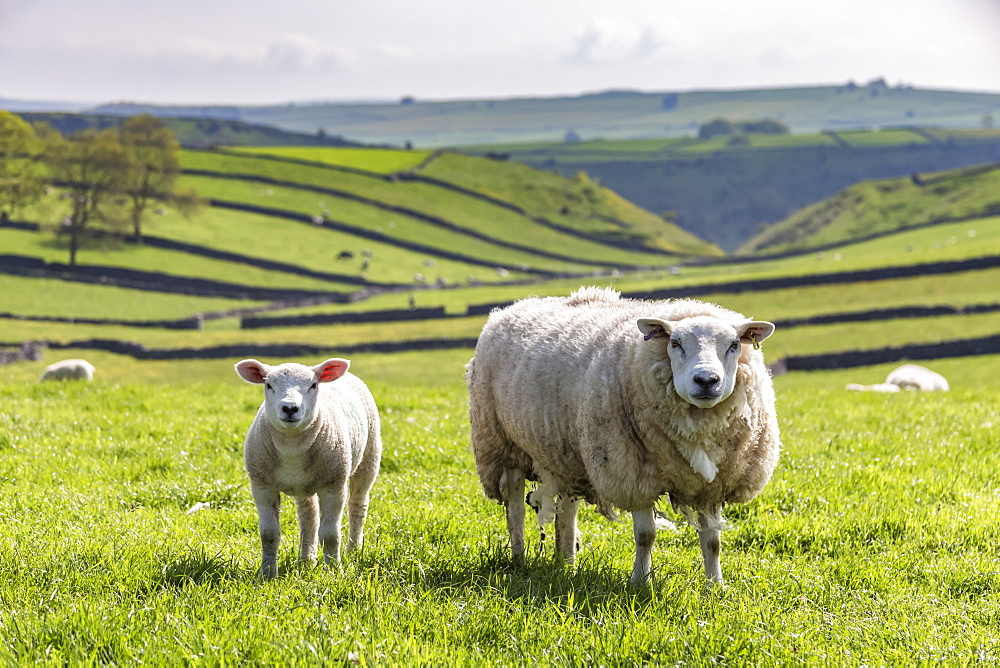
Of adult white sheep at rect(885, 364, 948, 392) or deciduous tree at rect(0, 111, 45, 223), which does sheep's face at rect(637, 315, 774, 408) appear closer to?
adult white sheep at rect(885, 364, 948, 392)

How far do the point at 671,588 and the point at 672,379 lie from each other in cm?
132

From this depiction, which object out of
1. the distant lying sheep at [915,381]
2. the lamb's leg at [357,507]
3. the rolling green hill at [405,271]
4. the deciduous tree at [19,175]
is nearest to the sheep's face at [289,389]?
the lamb's leg at [357,507]

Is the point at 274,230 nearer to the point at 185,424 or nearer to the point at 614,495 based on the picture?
the point at 185,424

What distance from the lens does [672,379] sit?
559 centimetres

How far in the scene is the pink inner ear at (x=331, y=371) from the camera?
611 centimetres

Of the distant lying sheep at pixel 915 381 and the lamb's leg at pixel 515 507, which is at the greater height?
the lamb's leg at pixel 515 507

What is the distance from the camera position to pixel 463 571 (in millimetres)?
5535

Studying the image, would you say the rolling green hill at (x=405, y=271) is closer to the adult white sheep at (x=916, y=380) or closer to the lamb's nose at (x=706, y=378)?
the adult white sheep at (x=916, y=380)

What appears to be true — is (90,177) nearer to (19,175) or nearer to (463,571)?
(19,175)

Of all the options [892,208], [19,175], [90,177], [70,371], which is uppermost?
[892,208]

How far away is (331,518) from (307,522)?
27cm

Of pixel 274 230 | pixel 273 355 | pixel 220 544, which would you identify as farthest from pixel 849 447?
pixel 274 230

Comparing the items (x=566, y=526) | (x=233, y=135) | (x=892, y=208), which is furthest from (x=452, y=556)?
(x=233, y=135)

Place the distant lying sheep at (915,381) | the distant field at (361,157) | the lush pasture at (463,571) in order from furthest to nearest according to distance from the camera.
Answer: the distant field at (361,157) → the distant lying sheep at (915,381) → the lush pasture at (463,571)
